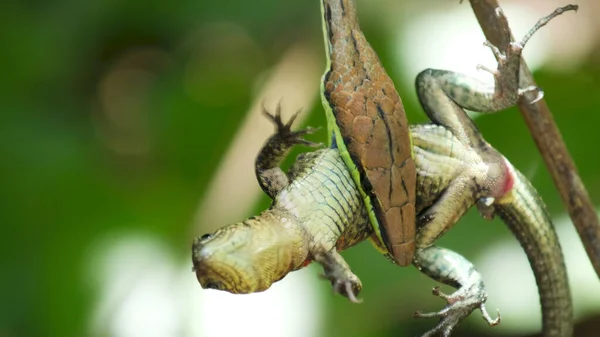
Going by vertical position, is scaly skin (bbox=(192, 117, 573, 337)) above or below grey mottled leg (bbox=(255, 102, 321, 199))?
below

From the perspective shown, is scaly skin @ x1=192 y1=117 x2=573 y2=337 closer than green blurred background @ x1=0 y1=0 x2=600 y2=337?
Yes

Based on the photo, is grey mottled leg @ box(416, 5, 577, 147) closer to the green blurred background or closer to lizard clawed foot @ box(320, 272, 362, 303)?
lizard clawed foot @ box(320, 272, 362, 303)

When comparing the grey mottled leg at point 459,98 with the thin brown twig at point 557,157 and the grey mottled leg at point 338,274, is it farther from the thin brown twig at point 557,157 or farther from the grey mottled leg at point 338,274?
the grey mottled leg at point 338,274

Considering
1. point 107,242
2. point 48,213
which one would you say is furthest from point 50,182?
point 107,242

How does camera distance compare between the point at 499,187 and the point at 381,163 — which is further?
the point at 499,187

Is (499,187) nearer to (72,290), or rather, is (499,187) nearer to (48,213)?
(72,290)

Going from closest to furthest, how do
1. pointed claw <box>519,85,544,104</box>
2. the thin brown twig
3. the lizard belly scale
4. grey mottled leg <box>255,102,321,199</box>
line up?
the lizard belly scale, grey mottled leg <box>255,102,321,199</box>, pointed claw <box>519,85,544,104</box>, the thin brown twig

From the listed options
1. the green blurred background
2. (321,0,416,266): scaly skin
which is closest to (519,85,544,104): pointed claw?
(321,0,416,266): scaly skin
